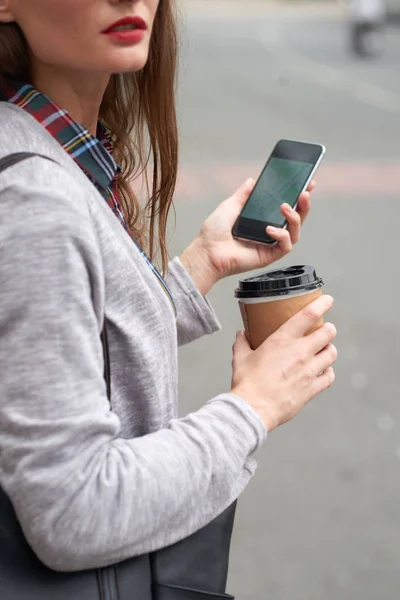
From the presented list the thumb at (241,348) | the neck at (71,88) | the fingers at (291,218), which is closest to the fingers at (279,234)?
the fingers at (291,218)

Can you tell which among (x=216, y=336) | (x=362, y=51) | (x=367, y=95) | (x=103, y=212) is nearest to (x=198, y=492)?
(x=103, y=212)

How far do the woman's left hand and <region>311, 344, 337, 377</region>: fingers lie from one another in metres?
0.41

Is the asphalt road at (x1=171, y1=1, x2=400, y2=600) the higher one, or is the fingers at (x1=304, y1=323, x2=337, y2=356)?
the fingers at (x1=304, y1=323, x2=337, y2=356)

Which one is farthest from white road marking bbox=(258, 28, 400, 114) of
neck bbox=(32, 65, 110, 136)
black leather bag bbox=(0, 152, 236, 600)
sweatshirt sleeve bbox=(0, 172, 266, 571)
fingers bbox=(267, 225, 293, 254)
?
sweatshirt sleeve bbox=(0, 172, 266, 571)

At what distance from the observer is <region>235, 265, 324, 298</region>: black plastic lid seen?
1533 mm

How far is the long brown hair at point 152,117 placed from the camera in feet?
5.48

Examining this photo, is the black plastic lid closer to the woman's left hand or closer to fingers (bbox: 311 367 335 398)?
fingers (bbox: 311 367 335 398)

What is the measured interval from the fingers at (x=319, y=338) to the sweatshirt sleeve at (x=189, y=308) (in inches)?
18.2

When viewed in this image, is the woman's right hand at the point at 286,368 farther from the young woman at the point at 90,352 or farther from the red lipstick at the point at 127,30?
the red lipstick at the point at 127,30

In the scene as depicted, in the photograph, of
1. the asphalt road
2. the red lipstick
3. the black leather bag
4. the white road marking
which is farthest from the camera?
the white road marking

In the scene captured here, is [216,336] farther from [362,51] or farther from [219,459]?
[362,51]

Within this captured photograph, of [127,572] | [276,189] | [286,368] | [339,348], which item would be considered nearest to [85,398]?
[127,572]

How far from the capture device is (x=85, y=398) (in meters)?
1.18

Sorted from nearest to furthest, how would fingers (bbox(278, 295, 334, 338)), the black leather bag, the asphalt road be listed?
the black leather bag, fingers (bbox(278, 295, 334, 338)), the asphalt road
